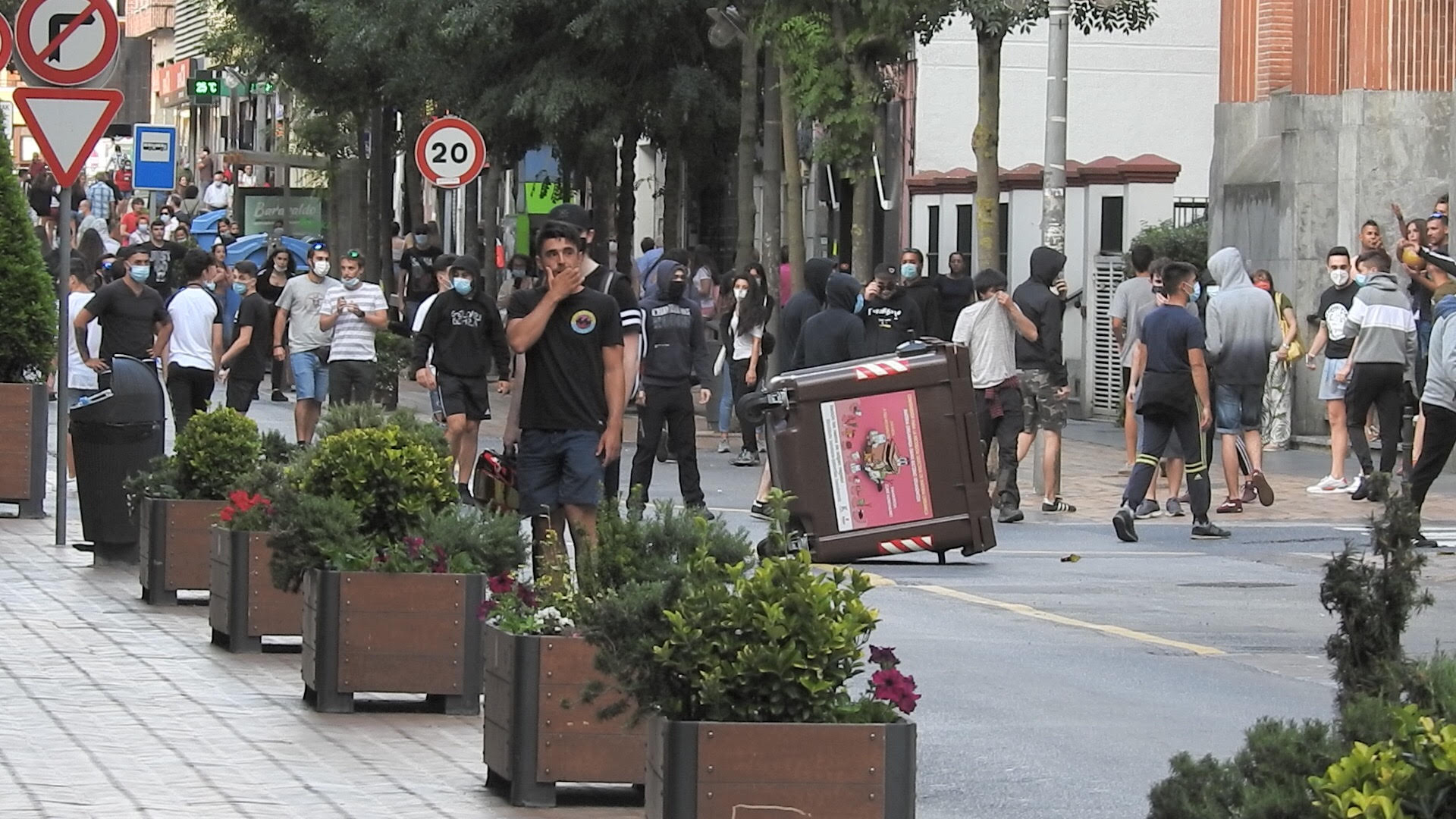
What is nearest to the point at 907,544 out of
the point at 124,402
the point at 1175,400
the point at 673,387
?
the point at 1175,400

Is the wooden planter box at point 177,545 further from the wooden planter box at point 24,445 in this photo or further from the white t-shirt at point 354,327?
the white t-shirt at point 354,327

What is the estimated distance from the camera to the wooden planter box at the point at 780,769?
20.7 feet

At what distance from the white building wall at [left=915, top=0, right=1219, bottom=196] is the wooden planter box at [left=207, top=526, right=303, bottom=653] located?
29114 millimetres

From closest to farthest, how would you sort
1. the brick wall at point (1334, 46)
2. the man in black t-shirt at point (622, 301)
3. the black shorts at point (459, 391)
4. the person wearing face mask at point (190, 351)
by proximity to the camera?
the man in black t-shirt at point (622, 301) < the black shorts at point (459, 391) < the person wearing face mask at point (190, 351) < the brick wall at point (1334, 46)

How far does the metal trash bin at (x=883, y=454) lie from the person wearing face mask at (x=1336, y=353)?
6.01 metres

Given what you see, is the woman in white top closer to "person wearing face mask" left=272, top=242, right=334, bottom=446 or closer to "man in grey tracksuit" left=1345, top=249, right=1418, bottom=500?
"person wearing face mask" left=272, top=242, right=334, bottom=446

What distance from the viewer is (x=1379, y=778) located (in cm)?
419

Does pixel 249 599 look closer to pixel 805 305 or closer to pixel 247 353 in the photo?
pixel 805 305

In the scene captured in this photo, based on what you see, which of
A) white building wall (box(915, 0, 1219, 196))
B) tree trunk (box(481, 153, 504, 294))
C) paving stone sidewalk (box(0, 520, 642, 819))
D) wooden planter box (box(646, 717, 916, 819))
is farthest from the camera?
tree trunk (box(481, 153, 504, 294))

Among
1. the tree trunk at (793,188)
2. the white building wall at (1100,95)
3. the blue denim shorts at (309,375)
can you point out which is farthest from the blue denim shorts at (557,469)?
the white building wall at (1100,95)

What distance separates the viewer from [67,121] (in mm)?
15258

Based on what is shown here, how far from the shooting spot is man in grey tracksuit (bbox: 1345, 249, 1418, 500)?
789 inches

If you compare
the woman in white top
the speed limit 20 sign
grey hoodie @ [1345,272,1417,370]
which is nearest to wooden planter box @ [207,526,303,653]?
grey hoodie @ [1345,272,1417,370]

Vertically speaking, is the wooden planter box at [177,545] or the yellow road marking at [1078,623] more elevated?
the wooden planter box at [177,545]
